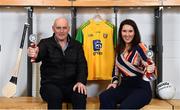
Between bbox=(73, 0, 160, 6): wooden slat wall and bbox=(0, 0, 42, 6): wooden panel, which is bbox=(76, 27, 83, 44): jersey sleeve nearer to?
bbox=(73, 0, 160, 6): wooden slat wall

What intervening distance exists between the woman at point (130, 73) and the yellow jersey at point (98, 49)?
1.04 ft

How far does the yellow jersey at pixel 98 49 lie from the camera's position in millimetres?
3070

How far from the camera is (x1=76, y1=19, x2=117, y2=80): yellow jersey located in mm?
3070

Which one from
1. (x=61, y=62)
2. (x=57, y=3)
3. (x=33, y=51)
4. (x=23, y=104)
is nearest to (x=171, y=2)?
(x=57, y=3)

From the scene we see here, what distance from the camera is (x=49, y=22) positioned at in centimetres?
325

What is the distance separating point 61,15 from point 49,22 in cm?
14

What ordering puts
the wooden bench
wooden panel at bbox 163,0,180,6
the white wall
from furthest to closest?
the white wall, wooden panel at bbox 163,0,180,6, the wooden bench

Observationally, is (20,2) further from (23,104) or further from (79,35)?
(23,104)

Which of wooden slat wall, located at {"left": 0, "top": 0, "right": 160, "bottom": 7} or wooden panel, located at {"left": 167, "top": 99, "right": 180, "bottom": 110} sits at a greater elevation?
wooden slat wall, located at {"left": 0, "top": 0, "right": 160, "bottom": 7}

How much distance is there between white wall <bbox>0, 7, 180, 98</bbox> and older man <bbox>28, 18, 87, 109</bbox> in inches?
23.5

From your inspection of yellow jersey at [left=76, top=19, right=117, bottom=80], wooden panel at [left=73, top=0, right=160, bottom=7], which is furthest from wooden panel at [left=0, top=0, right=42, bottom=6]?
yellow jersey at [left=76, top=19, right=117, bottom=80]

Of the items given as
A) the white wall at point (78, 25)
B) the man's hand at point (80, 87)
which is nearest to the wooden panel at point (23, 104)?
the man's hand at point (80, 87)

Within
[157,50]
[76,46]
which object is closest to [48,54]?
[76,46]

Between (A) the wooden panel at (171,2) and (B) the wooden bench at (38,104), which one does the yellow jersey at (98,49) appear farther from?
(A) the wooden panel at (171,2)
